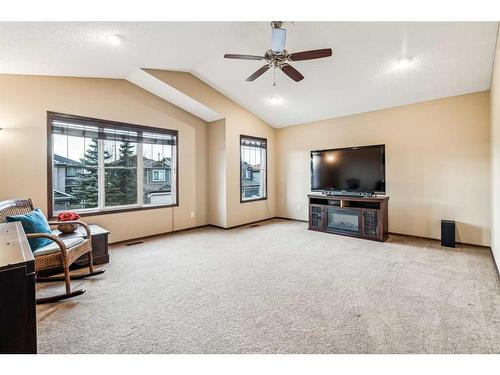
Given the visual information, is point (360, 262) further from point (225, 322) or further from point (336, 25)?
point (336, 25)

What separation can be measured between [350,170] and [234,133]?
2.56 metres

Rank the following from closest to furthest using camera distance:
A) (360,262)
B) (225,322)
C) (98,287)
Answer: (225,322) < (98,287) < (360,262)

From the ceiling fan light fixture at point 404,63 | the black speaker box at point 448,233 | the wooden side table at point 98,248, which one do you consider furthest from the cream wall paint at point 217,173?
the black speaker box at point 448,233

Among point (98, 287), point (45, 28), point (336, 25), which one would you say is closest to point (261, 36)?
point (336, 25)

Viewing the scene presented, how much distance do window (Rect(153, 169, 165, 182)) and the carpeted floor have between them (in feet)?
5.46

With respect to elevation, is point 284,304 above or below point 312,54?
below

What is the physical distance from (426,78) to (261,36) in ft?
8.53

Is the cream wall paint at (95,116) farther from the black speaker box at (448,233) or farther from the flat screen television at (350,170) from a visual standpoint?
the black speaker box at (448,233)

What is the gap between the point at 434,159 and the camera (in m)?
4.29

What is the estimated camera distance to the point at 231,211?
5.53m

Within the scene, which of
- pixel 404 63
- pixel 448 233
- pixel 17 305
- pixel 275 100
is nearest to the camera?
pixel 17 305

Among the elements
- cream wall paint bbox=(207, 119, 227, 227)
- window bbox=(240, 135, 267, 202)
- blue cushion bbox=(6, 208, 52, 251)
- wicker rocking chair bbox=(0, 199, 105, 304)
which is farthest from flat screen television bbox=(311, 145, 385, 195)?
blue cushion bbox=(6, 208, 52, 251)

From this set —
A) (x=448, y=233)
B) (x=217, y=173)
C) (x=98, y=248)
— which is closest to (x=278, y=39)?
(x=217, y=173)

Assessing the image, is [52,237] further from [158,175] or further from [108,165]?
[158,175]
